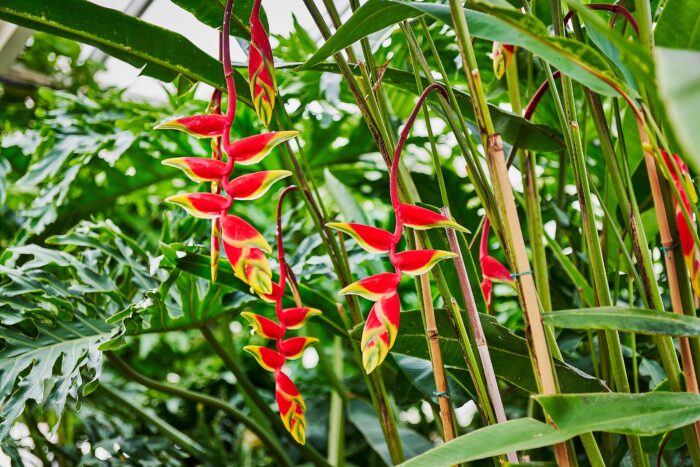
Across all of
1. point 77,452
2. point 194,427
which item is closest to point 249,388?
point 77,452

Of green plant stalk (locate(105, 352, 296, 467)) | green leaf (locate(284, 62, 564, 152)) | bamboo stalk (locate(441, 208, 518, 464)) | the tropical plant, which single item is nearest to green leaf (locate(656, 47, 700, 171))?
the tropical plant

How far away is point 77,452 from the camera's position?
1160 mm

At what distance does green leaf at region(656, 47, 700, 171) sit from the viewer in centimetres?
18

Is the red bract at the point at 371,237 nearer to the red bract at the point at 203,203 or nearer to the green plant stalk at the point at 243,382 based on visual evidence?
the red bract at the point at 203,203

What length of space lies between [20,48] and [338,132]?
1.01 meters

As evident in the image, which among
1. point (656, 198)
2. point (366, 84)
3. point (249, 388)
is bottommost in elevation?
point (249, 388)

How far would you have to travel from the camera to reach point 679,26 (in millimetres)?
503

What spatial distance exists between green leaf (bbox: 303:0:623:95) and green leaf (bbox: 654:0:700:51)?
18 cm

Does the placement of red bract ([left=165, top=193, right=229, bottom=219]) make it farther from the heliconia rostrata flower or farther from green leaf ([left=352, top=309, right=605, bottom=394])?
green leaf ([left=352, top=309, right=605, bottom=394])

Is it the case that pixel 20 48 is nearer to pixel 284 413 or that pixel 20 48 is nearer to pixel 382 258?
pixel 382 258

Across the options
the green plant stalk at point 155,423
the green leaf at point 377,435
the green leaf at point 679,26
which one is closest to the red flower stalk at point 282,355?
the green leaf at point 679,26

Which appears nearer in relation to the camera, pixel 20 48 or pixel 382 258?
pixel 382 258

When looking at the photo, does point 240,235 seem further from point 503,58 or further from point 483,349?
point 503,58

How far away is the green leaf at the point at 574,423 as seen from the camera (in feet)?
1.14
